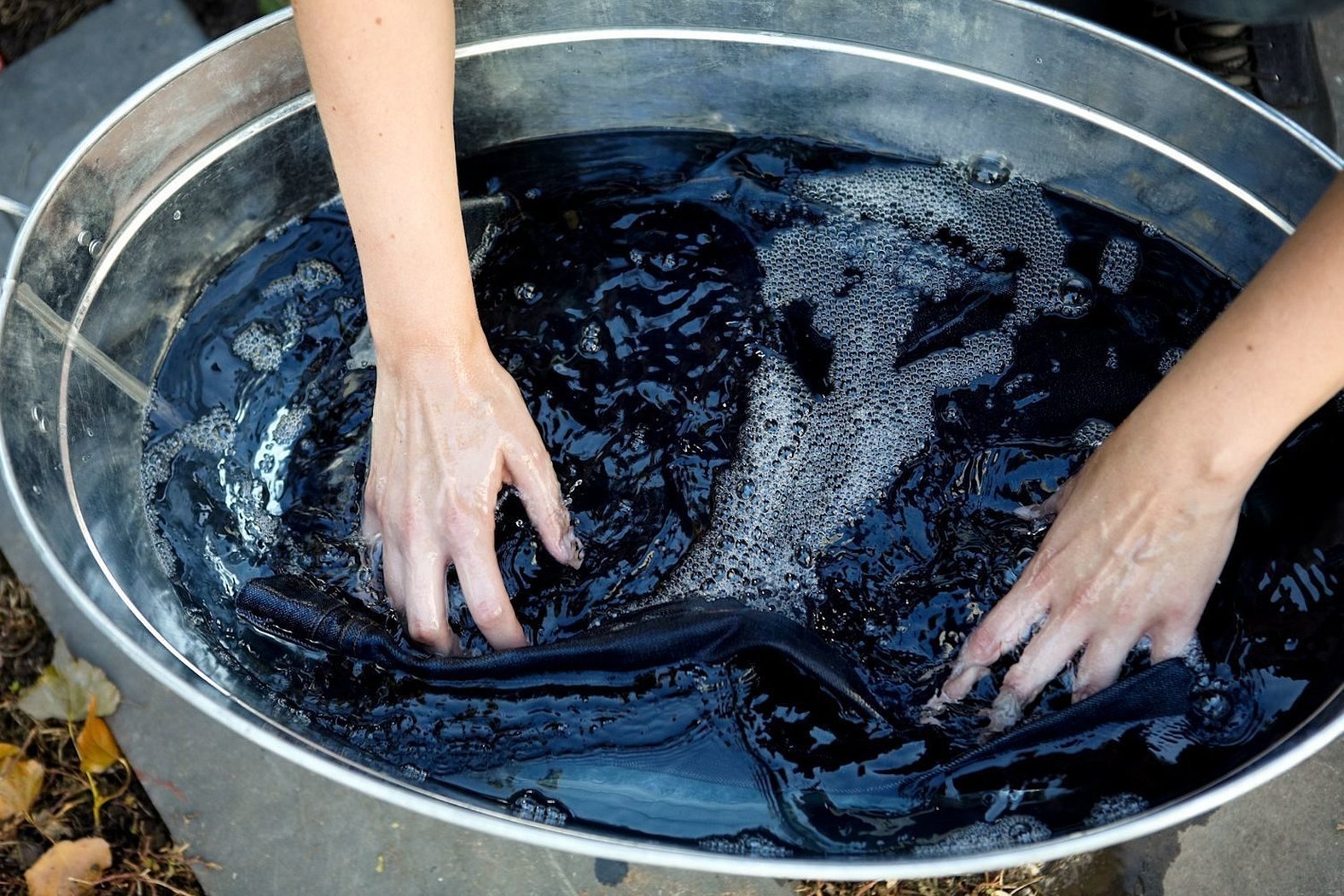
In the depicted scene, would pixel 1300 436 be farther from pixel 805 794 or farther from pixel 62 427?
pixel 62 427

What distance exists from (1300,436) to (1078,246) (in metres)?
0.32

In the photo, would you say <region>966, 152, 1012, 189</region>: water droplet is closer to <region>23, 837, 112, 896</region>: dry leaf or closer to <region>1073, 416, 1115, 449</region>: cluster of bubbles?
<region>1073, 416, 1115, 449</region>: cluster of bubbles

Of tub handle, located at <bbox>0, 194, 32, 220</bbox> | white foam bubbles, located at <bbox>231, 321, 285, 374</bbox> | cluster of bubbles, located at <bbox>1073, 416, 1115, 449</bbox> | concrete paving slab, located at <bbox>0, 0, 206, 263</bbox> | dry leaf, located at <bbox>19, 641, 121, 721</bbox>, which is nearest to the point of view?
tub handle, located at <bbox>0, 194, 32, 220</bbox>

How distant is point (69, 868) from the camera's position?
1339 millimetres

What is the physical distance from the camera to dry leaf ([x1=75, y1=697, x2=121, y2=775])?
1.38 m

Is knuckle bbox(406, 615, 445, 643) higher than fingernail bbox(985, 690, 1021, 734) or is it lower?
higher

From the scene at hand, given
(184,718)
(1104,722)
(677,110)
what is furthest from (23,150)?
(1104,722)

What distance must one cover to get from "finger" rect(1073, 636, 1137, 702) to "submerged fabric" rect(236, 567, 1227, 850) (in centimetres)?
3

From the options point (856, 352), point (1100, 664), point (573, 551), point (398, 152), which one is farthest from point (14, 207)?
point (1100, 664)

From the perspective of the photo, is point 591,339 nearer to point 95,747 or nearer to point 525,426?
point 525,426

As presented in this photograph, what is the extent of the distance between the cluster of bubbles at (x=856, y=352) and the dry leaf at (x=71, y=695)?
0.78 m

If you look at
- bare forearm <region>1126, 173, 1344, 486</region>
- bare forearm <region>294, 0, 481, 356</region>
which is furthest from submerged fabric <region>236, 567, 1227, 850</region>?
bare forearm <region>294, 0, 481, 356</region>

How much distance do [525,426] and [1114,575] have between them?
58 cm

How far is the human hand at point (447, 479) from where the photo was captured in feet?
3.51
